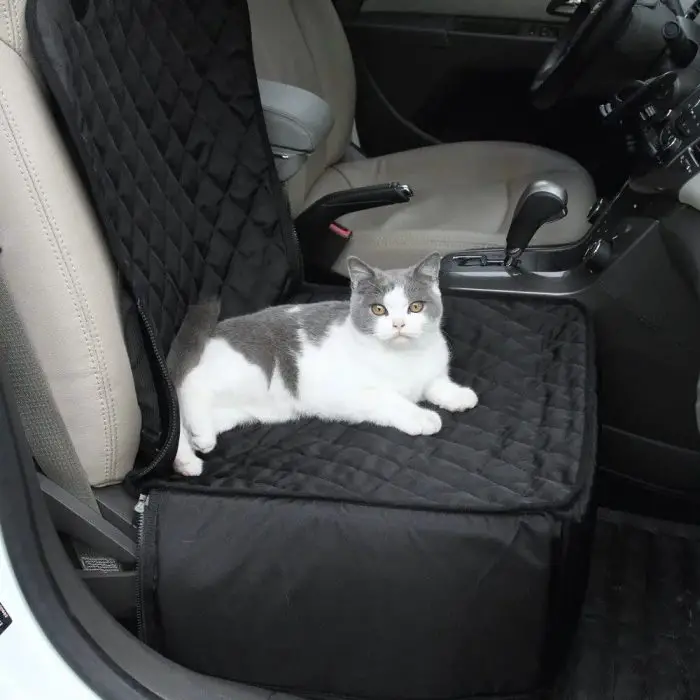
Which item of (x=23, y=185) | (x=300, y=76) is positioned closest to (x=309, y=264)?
(x=300, y=76)

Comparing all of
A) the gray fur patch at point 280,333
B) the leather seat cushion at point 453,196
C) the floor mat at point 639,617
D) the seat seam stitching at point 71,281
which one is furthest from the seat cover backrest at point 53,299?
the floor mat at point 639,617

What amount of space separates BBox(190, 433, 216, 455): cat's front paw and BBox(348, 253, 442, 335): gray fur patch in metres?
0.28


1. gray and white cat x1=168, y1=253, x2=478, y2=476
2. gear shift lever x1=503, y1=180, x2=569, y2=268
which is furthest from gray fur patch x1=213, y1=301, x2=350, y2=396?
gear shift lever x1=503, y1=180, x2=569, y2=268

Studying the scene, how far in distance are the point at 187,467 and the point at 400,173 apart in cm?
96

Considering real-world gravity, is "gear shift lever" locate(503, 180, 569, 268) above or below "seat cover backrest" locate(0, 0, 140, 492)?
below

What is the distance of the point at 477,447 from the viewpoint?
1174 mm

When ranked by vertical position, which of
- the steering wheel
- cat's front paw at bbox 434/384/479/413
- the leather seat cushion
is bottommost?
the leather seat cushion

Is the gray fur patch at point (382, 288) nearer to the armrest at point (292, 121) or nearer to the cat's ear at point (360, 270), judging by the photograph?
the cat's ear at point (360, 270)

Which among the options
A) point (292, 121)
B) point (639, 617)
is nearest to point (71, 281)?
point (292, 121)

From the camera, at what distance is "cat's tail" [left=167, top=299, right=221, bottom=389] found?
126cm

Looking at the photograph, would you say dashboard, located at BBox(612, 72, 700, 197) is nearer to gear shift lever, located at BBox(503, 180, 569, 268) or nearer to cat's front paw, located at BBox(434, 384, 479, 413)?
gear shift lever, located at BBox(503, 180, 569, 268)

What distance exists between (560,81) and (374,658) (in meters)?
0.96

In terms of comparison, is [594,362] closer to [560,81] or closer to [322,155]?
[560,81]

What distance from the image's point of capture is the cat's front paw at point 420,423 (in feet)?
3.98
